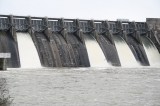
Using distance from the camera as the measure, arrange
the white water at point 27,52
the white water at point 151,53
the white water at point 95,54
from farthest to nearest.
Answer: the white water at point 151,53
the white water at point 95,54
the white water at point 27,52

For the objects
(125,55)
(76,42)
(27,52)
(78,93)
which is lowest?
(78,93)

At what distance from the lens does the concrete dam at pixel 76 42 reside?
3806 centimetres

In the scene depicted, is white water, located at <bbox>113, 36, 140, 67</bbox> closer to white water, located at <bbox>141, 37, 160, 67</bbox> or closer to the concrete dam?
the concrete dam

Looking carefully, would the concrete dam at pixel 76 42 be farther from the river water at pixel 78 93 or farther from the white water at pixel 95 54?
the river water at pixel 78 93

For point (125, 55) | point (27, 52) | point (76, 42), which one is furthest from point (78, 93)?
point (125, 55)

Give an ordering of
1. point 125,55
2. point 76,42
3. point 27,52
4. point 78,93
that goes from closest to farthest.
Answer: point 78,93, point 27,52, point 76,42, point 125,55

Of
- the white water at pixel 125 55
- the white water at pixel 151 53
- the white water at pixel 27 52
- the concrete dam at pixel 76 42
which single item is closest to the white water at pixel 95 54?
the concrete dam at pixel 76 42

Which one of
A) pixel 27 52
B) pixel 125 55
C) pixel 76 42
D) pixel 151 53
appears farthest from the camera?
pixel 151 53

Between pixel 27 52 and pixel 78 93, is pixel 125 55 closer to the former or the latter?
pixel 27 52

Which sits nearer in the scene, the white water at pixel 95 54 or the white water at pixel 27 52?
the white water at pixel 27 52

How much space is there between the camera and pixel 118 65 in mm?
43656

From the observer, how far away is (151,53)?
159 feet

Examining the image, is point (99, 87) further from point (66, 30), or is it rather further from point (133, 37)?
point (133, 37)

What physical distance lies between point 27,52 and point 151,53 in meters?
17.4
